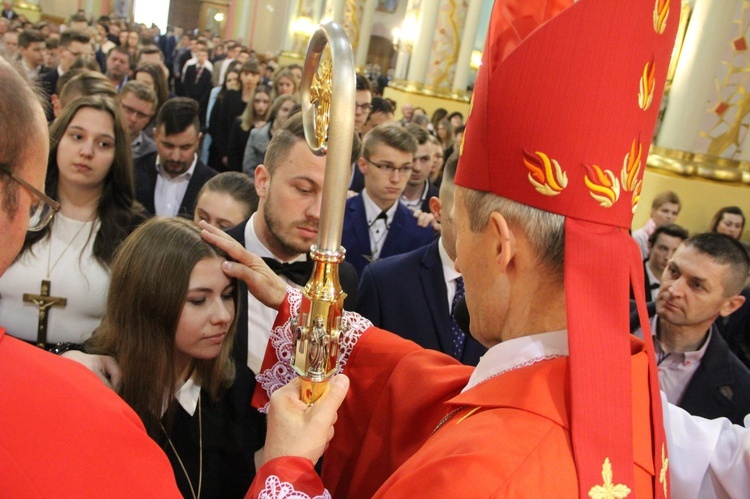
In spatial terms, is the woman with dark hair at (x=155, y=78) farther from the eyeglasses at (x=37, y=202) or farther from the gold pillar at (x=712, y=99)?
the eyeglasses at (x=37, y=202)

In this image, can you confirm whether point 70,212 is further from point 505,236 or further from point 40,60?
point 40,60

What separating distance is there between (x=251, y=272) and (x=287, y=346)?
0.79 feet

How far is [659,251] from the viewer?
4438mm

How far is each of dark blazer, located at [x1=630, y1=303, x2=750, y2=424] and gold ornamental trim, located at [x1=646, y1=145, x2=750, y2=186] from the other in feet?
10.7

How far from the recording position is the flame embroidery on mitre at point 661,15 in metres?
1.29

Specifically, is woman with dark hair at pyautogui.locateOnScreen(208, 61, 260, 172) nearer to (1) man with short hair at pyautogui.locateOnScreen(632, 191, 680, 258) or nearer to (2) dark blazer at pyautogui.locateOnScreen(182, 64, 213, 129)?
(2) dark blazer at pyautogui.locateOnScreen(182, 64, 213, 129)

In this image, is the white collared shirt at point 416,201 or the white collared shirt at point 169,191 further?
the white collared shirt at point 416,201

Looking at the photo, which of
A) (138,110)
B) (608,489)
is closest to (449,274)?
(608,489)

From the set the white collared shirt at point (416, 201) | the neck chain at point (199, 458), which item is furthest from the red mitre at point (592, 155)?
the white collared shirt at point (416, 201)

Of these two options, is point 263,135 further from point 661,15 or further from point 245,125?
point 661,15

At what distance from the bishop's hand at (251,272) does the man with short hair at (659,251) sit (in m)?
3.09

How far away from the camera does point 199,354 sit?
6.57 ft

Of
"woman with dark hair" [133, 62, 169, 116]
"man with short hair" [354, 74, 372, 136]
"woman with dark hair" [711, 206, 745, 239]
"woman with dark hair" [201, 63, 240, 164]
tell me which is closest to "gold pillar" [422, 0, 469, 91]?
"woman with dark hair" [201, 63, 240, 164]

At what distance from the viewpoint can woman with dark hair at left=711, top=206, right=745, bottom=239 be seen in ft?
17.6
